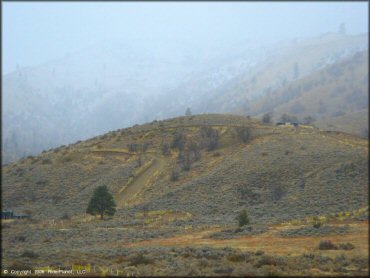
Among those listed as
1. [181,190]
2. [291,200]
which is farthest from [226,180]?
[291,200]

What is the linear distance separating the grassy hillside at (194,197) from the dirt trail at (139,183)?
16 cm

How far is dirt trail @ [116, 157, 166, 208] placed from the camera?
54.6 metres

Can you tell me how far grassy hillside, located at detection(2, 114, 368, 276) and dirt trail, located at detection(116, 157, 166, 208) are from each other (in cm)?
16

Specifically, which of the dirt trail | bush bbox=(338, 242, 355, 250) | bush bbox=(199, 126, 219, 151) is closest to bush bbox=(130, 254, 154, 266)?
bush bbox=(338, 242, 355, 250)

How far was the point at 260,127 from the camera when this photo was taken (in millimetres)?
75500

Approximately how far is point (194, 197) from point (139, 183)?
35.7 ft

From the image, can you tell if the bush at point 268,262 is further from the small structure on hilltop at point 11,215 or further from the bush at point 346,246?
the small structure on hilltop at point 11,215

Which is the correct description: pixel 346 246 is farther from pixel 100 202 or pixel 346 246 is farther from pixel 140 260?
pixel 100 202

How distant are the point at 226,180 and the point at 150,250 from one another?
29211 millimetres

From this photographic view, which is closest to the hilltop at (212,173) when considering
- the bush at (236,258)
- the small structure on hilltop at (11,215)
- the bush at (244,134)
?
the bush at (244,134)

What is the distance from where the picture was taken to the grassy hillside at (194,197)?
23.5 m

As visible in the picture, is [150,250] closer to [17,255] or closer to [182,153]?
[17,255]

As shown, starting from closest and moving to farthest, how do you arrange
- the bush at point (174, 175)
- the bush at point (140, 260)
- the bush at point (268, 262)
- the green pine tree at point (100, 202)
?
the bush at point (268, 262) < the bush at point (140, 260) < the green pine tree at point (100, 202) < the bush at point (174, 175)

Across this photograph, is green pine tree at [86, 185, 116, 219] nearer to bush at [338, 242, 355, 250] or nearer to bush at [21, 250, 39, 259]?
bush at [21, 250, 39, 259]
